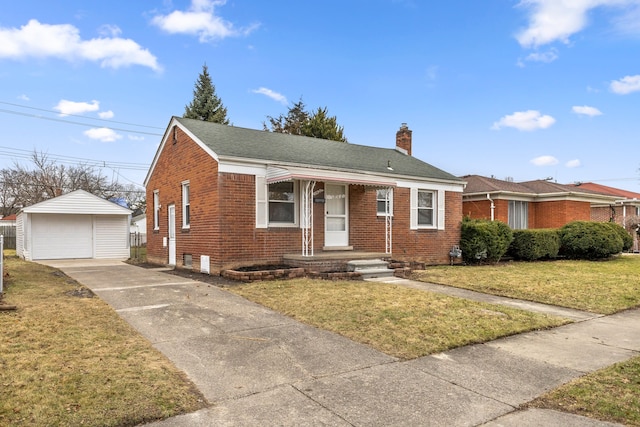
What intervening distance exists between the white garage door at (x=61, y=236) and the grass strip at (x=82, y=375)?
16891 mm

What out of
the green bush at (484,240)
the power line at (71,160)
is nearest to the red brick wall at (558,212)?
the green bush at (484,240)

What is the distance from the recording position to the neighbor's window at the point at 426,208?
15500 millimetres

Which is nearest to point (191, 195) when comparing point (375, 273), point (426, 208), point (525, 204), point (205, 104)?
point (375, 273)

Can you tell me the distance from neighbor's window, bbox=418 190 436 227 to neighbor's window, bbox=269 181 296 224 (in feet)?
17.7

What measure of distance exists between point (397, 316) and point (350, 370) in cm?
245

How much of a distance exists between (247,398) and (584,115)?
23.0 m

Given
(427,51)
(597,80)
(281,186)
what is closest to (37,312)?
(281,186)

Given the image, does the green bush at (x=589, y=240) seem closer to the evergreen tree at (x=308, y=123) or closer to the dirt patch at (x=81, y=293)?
the evergreen tree at (x=308, y=123)

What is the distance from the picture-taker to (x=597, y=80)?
53.4ft

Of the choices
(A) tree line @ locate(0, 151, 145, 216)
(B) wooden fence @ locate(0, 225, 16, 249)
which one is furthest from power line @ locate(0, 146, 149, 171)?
(B) wooden fence @ locate(0, 225, 16, 249)

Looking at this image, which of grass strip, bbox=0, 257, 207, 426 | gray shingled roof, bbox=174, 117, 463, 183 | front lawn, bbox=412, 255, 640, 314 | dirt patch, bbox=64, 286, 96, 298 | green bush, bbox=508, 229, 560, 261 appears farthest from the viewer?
green bush, bbox=508, 229, 560, 261

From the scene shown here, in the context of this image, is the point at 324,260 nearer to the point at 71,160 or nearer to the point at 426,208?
the point at 426,208

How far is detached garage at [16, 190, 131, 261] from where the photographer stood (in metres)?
20.4

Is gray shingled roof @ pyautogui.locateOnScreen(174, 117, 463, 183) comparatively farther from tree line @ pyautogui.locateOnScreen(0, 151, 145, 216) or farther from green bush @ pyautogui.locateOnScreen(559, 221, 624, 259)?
tree line @ pyautogui.locateOnScreen(0, 151, 145, 216)
